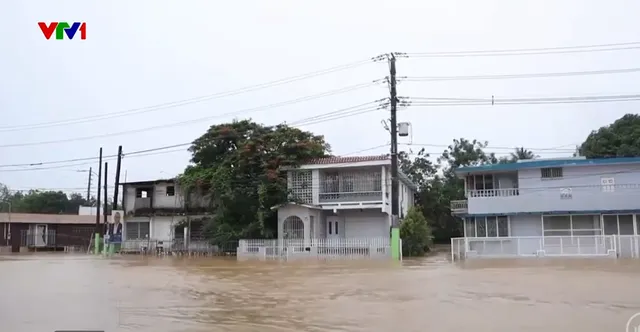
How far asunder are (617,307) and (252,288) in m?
8.52

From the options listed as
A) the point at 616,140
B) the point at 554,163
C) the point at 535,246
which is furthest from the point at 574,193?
the point at 616,140

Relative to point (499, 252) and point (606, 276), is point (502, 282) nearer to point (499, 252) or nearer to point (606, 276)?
point (606, 276)

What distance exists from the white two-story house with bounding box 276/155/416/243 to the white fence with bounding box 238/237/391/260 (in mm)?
1670

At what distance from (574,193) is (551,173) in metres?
1.58

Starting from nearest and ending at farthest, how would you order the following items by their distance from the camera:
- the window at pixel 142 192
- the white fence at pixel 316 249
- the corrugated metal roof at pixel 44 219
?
the white fence at pixel 316 249
the window at pixel 142 192
the corrugated metal roof at pixel 44 219

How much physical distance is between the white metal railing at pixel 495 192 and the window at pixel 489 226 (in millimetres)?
1257

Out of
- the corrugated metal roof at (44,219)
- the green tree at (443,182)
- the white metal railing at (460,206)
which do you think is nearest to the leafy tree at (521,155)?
the green tree at (443,182)

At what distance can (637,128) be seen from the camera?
42.5 metres

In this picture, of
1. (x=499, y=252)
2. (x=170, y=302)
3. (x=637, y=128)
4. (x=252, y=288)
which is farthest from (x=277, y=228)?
(x=637, y=128)

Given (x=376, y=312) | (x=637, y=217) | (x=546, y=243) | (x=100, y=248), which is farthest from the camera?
(x=100, y=248)

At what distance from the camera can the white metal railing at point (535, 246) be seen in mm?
25391

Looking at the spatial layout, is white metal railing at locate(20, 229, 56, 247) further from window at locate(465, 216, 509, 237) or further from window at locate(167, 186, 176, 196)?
window at locate(465, 216, 509, 237)

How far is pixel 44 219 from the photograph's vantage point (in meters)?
49.6

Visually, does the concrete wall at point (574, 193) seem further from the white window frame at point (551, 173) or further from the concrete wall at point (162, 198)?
the concrete wall at point (162, 198)
